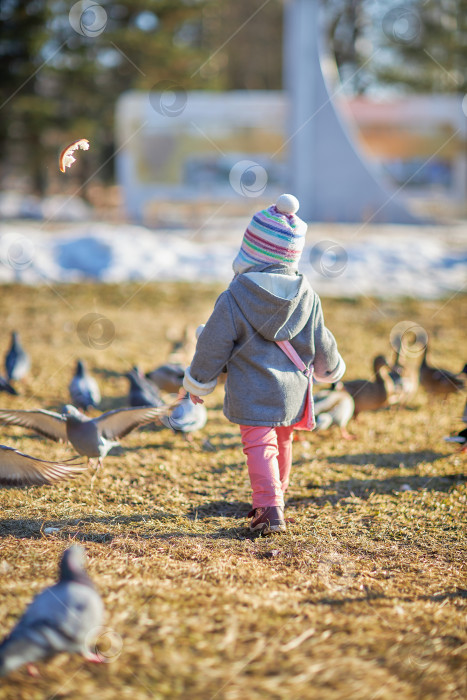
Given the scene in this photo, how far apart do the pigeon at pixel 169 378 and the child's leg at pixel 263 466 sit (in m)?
1.78

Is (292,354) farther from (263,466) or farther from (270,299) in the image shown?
(263,466)

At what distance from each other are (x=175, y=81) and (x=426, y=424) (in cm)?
2021

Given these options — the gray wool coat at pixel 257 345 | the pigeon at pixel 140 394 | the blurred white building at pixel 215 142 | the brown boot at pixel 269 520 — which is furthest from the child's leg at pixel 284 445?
the blurred white building at pixel 215 142

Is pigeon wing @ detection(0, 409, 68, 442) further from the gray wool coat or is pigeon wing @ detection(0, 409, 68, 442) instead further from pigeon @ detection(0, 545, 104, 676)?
pigeon @ detection(0, 545, 104, 676)

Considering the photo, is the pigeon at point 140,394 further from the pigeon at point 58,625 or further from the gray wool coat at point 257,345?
the pigeon at point 58,625

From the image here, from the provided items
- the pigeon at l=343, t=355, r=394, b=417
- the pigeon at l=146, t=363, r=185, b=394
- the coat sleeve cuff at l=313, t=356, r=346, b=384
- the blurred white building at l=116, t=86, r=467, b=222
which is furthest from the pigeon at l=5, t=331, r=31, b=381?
the blurred white building at l=116, t=86, r=467, b=222

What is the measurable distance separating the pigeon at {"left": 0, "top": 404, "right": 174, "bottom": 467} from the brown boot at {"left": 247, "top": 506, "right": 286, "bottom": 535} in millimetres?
772

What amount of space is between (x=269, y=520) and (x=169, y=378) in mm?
2005

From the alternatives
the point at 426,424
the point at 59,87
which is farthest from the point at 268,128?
the point at 426,424

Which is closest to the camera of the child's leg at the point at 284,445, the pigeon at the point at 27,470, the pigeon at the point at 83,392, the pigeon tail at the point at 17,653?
the pigeon tail at the point at 17,653

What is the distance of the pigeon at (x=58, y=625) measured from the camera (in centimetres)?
185

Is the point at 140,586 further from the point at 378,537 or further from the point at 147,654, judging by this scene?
the point at 378,537

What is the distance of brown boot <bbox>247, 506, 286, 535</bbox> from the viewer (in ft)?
9.80

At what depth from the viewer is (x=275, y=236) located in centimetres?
297
